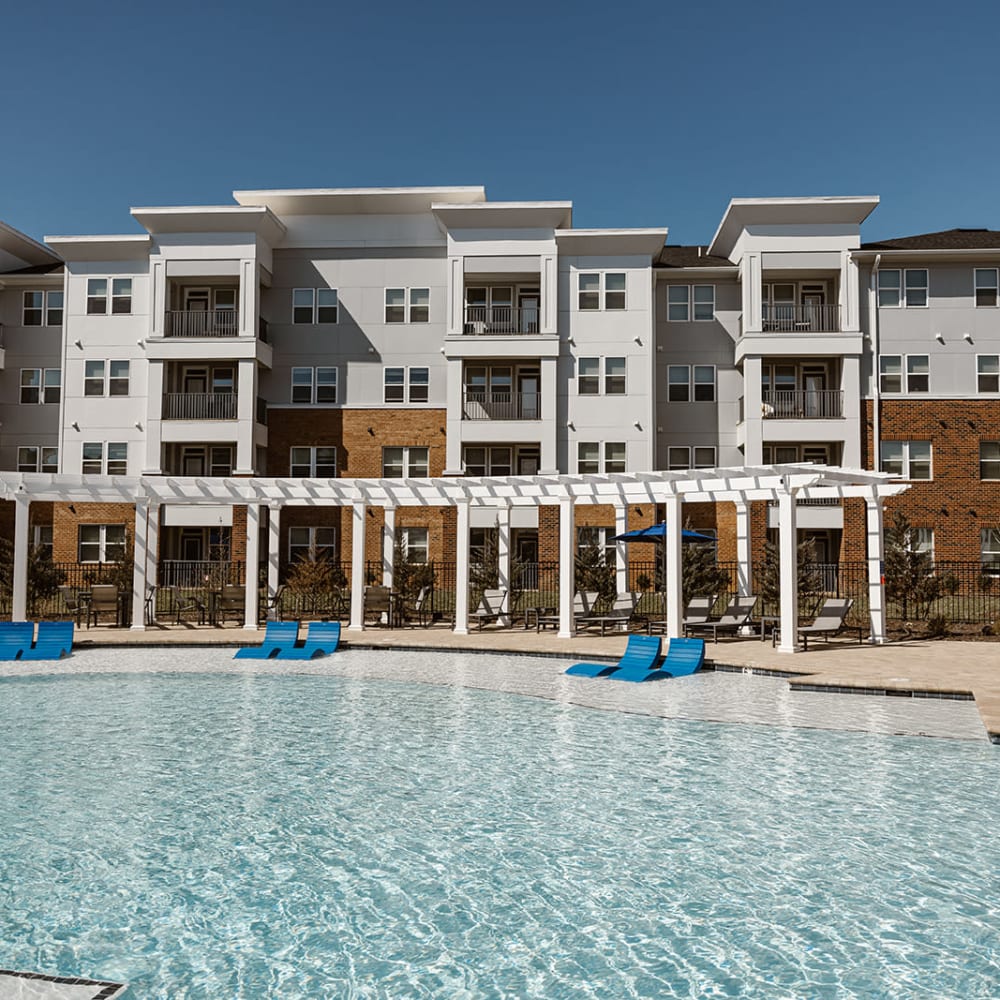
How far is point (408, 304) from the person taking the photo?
119ft

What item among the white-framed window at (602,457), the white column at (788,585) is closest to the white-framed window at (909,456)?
the white-framed window at (602,457)

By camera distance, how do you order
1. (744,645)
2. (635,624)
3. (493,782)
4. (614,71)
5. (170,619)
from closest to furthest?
(493,782)
(744,645)
(614,71)
(635,624)
(170,619)

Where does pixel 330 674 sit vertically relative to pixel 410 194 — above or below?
below

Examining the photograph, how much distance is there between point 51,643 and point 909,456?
93.7ft

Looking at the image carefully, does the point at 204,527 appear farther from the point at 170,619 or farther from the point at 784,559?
the point at 784,559

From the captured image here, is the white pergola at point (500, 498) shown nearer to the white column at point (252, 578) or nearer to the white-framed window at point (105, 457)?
the white column at point (252, 578)

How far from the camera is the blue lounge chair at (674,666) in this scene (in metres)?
15.4

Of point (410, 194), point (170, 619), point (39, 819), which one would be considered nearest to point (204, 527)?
point (170, 619)

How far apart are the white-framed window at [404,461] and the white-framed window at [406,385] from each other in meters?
1.93

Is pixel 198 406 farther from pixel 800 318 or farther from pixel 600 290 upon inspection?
pixel 800 318

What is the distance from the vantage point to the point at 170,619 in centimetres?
2403

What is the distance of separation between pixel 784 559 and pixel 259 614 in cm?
1368

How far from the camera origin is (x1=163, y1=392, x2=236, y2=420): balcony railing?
34.5m

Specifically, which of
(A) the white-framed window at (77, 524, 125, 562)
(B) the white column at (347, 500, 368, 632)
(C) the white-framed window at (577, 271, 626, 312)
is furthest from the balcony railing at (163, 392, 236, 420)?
(B) the white column at (347, 500, 368, 632)
